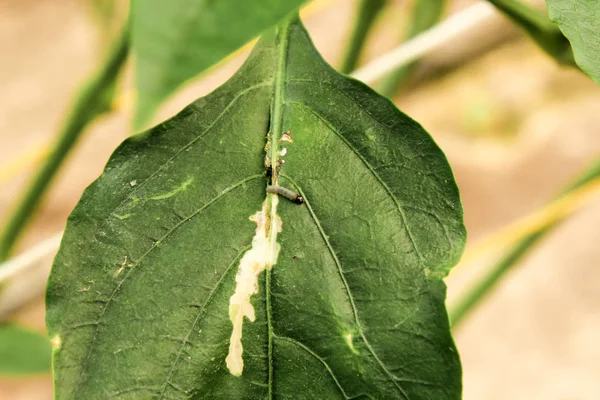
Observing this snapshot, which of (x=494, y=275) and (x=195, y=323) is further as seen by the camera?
(x=494, y=275)

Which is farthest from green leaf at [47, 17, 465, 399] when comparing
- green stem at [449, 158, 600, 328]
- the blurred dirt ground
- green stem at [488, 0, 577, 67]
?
the blurred dirt ground

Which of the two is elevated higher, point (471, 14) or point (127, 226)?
point (471, 14)

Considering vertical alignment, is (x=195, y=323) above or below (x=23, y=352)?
below

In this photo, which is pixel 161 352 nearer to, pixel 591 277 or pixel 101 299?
pixel 101 299

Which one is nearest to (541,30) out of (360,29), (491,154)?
(360,29)

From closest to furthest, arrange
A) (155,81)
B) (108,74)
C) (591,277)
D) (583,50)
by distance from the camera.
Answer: (155,81)
(583,50)
(108,74)
(591,277)

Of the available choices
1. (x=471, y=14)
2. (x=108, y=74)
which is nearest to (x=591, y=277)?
(x=471, y=14)

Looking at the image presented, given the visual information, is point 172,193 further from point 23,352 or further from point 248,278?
point 23,352

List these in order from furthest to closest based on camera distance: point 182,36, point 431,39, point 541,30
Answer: point 431,39 → point 541,30 → point 182,36
